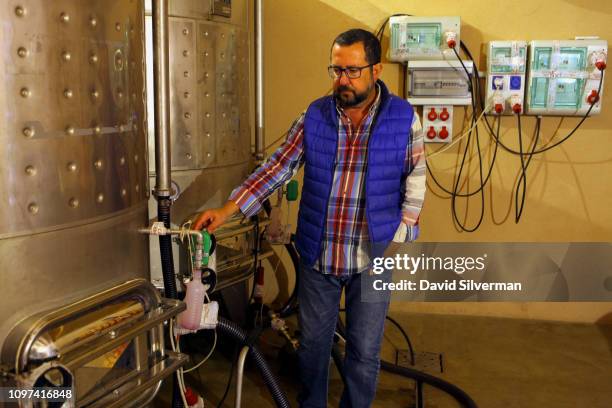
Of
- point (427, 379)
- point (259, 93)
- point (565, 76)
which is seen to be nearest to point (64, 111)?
point (259, 93)

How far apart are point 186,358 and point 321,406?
66 cm

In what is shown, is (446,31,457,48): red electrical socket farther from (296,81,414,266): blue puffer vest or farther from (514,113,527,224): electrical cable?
(296,81,414,266): blue puffer vest

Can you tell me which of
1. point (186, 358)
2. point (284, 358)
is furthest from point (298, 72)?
point (186, 358)

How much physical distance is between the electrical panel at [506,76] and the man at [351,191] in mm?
1164

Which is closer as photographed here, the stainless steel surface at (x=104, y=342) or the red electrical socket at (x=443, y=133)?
the stainless steel surface at (x=104, y=342)

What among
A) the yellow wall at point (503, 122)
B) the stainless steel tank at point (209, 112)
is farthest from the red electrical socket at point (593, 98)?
the stainless steel tank at point (209, 112)

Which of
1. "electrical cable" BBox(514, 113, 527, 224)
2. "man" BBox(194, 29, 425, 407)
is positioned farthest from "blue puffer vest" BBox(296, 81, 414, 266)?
"electrical cable" BBox(514, 113, 527, 224)

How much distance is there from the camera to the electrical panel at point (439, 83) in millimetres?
2852

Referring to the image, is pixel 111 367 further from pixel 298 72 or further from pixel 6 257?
pixel 298 72

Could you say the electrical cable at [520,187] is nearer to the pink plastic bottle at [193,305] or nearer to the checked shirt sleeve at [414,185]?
the checked shirt sleeve at [414,185]

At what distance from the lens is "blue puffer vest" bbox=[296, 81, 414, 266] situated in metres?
1.80

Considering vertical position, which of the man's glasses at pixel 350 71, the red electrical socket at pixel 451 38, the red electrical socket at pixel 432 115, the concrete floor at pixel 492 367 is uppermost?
the red electrical socket at pixel 451 38

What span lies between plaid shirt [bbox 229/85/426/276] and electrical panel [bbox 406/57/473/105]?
108 cm

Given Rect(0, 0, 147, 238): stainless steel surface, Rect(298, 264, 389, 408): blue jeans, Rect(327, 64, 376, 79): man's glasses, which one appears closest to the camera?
Rect(0, 0, 147, 238): stainless steel surface
